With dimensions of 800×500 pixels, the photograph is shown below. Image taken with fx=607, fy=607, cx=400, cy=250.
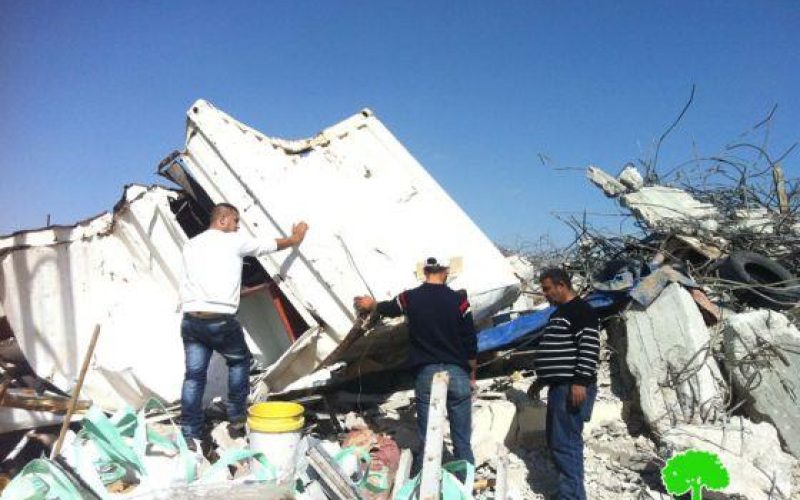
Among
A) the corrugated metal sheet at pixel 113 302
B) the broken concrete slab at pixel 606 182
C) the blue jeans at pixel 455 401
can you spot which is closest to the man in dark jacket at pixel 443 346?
the blue jeans at pixel 455 401

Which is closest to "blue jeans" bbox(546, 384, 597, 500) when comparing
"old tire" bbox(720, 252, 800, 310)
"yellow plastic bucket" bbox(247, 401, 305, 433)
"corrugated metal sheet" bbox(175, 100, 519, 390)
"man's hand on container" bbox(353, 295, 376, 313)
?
"corrugated metal sheet" bbox(175, 100, 519, 390)

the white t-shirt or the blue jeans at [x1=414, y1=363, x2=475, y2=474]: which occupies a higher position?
the white t-shirt

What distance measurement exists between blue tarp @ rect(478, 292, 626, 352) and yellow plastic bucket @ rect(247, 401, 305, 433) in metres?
1.88

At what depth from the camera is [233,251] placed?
3.83 meters

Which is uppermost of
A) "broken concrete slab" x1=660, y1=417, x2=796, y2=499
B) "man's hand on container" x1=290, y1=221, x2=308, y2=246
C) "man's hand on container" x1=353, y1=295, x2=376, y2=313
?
"man's hand on container" x1=290, y1=221, x2=308, y2=246

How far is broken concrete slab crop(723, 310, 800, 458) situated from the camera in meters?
4.22

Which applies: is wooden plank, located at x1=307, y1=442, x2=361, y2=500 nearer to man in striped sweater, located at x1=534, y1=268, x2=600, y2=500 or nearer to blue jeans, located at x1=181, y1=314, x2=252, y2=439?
blue jeans, located at x1=181, y1=314, x2=252, y2=439

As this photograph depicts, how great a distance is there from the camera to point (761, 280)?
5.54m

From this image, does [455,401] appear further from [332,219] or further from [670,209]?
[670,209]

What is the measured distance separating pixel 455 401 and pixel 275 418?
106 centimetres

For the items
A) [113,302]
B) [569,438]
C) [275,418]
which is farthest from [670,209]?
[113,302]

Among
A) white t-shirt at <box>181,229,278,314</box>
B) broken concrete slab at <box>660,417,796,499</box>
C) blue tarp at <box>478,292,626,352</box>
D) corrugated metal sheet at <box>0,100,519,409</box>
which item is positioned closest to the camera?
broken concrete slab at <box>660,417,796,499</box>

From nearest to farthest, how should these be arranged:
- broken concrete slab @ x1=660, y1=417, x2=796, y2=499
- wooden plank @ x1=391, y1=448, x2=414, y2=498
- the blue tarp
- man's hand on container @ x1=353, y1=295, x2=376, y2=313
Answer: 1. wooden plank @ x1=391, y1=448, x2=414, y2=498
2. broken concrete slab @ x1=660, y1=417, x2=796, y2=499
3. man's hand on container @ x1=353, y1=295, x2=376, y2=313
4. the blue tarp

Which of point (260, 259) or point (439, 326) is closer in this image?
point (439, 326)
